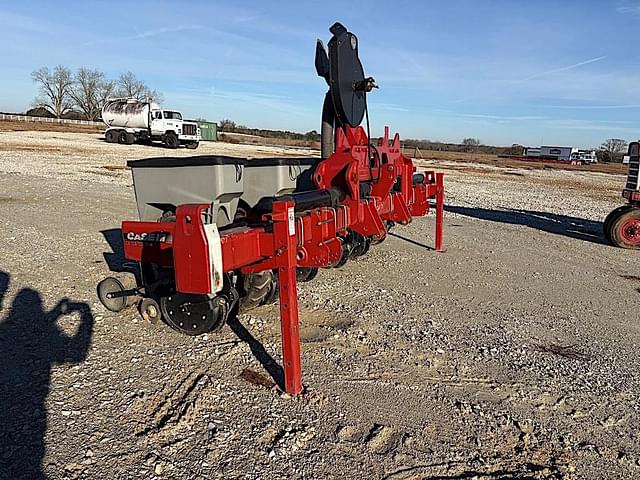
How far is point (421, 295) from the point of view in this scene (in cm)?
581

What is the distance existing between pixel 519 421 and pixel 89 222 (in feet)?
24.6

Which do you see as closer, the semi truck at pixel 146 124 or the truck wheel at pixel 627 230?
the truck wheel at pixel 627 230

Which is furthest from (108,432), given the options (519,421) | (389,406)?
(519,421)

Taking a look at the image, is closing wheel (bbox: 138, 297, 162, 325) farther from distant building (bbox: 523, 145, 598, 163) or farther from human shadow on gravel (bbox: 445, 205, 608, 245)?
distant building (bbox: 523, 145, 598, 163)

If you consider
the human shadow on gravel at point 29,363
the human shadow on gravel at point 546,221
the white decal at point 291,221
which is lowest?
the human shadow on gravel at point 546,221

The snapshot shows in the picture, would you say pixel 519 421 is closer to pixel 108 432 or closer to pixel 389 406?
pixel 389 406

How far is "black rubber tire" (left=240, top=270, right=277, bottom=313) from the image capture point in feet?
15.8

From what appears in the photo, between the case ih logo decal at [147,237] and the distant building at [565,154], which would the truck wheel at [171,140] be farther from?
the distant building at [565,154]

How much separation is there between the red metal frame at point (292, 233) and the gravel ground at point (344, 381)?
22.5 inches

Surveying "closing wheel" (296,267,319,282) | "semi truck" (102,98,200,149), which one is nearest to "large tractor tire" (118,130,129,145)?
"semi truck" (102,98,200,149)

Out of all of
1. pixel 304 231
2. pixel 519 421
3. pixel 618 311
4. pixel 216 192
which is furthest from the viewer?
pixel 618 311

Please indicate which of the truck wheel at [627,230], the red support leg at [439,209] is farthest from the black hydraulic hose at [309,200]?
the truck wheel at [627,230]

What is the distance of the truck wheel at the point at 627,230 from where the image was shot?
9297 mm

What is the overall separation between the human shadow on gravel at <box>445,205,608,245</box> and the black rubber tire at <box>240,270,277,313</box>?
7271mm
